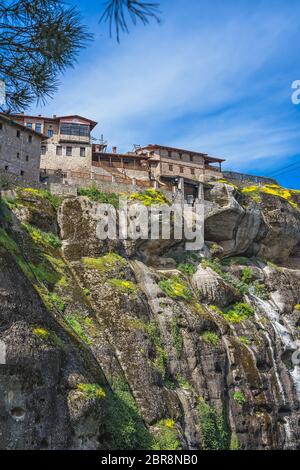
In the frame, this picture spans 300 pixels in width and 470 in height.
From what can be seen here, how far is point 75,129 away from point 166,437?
39.9 metres

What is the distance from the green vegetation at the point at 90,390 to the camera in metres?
18.8

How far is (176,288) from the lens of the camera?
34875 mm

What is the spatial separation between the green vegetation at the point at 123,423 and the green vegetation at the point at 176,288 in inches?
386

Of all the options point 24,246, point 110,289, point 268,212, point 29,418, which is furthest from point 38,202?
point 268,212

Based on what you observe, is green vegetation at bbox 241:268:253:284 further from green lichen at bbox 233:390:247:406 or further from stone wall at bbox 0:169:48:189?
stone wall at bbox 0:169:48:189

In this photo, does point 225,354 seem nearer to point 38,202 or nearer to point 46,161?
point 38,202

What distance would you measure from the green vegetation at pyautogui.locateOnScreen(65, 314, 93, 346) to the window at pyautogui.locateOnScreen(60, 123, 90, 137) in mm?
33663

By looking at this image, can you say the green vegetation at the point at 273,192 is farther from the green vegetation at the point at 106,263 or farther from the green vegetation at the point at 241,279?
the green vegetation at the point at 106,263

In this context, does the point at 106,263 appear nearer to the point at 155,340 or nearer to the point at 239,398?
the point at 155,340

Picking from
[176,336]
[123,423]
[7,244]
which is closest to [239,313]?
[176,336]

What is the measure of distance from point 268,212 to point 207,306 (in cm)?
1705

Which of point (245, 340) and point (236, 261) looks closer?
point (245, 340)

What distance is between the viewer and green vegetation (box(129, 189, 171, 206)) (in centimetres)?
3891

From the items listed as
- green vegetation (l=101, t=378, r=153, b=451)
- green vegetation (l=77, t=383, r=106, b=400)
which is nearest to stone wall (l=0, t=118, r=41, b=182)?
green vegetation (l=101, t=378, r=153, b=451)
